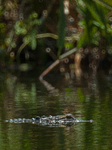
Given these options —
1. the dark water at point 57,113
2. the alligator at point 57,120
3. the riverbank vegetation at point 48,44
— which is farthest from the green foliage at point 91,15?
the alligator at point 57,120

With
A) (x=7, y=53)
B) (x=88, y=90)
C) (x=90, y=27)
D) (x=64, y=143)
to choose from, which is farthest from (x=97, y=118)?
(x=7, y=53)

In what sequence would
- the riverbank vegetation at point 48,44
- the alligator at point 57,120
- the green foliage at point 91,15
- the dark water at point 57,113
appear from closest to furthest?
1. the green foliage at point 91,15
2. the dark water at point 57,113
3. the alligator at point 57,120
4. the riverbank vegetation at point 48,44

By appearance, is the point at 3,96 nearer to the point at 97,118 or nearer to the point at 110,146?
the point at 97,118

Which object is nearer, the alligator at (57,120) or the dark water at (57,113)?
the dark water at (57,113)

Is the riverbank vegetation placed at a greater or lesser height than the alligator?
greater

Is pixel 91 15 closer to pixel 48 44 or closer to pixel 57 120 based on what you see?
pixel 57 120

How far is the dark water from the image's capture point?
185 inches

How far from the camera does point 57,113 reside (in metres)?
6.98

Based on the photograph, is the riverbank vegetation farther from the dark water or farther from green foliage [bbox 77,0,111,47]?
green foliage [bbox 77,0,111,47]

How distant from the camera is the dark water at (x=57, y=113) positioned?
4.70 m

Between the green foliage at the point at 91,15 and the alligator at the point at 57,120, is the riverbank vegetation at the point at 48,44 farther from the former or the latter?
the alligator at the point at 57,120

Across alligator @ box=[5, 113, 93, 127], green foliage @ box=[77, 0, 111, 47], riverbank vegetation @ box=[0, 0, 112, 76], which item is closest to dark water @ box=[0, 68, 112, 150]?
alligator @ box=[5, 113, 93, 127]

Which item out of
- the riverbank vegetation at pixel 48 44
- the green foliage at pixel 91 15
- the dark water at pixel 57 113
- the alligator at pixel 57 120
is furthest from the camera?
the riverbank vegetation at pixel 48 44

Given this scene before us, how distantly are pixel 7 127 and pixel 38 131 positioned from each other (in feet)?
1.52
